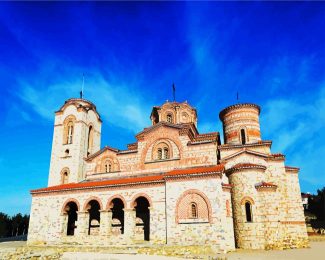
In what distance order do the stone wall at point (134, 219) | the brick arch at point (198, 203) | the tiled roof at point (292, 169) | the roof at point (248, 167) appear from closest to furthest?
the stone wall at point (134, 219) → the brick arch at point (198, 203) → the roof at point (248, 167) → the tiled roof at point (292, 169)

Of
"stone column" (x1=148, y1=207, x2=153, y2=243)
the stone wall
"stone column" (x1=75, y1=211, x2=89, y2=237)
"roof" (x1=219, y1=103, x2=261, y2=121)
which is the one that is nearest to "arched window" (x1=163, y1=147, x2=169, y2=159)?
the stone wall

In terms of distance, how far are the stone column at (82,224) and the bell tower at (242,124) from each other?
45.3 ft

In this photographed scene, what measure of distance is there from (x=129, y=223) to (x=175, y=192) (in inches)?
155

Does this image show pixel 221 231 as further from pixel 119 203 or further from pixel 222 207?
pixel 119 203

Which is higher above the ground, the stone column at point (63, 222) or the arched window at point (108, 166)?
the arched window at point (108, 166)

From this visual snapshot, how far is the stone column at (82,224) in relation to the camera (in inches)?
785

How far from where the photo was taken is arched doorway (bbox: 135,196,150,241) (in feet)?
65.6

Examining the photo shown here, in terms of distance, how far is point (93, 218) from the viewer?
21938mm

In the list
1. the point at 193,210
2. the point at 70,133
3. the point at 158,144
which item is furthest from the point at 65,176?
the point at 193,210

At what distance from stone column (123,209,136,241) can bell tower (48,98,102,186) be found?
889 centimetres

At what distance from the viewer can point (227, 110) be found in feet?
85.6

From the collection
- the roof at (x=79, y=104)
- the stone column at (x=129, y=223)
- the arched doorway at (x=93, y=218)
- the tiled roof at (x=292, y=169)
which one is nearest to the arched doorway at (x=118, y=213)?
the arched doorway at (x=93, y=218)

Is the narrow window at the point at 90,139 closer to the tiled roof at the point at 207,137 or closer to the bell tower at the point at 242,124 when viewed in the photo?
the tiled roof at the point at 207,137

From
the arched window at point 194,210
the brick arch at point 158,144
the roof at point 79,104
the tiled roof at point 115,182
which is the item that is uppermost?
the roof at point 79,104
